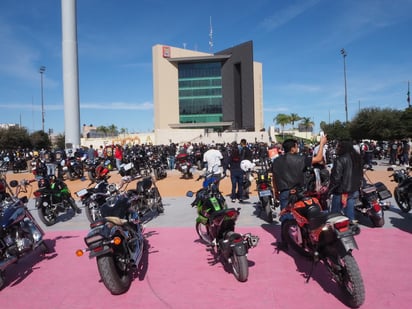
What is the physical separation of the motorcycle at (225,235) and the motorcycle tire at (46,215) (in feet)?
11.7

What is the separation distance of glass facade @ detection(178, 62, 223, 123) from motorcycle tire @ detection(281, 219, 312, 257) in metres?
71.5

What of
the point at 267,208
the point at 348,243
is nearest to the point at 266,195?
the point at 267,208

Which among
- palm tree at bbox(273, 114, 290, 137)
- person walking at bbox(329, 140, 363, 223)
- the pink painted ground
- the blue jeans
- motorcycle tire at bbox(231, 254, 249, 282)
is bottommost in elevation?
the pink painted ground

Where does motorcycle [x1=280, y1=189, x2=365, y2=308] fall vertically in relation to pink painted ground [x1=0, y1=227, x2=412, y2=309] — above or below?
above

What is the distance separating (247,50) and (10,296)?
7195 centimetres

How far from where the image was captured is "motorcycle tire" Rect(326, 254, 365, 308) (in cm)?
284

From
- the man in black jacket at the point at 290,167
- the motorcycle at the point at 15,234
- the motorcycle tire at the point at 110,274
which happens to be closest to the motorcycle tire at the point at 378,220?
the man in black jacket at the point at 290,167

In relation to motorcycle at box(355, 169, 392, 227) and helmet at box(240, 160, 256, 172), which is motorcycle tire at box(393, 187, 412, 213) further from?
helmet at box(240, 160, 256, 172)

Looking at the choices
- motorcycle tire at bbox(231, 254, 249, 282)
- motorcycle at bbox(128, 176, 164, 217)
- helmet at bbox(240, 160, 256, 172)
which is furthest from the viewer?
helmet at bbox(240, 160, 256, 172)

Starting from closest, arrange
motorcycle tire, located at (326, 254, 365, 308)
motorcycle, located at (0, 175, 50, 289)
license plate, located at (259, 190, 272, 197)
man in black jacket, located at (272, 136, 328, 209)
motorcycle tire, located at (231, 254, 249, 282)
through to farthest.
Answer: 1. motorcycle tire, located at (326, 254, 365, 308)
2. motorcycle tire, located at (231, 254, 249, 282)
3. motorcycle, located at (0, 175, 50, 289)
4. man in black jacket, located at (272, 136, 328, 209)
5. license plate, located at (259, 190, 272, 197)

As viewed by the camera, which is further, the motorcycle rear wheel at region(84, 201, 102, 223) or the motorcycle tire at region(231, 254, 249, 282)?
the motorcycle rear wheel at region(84, 201, 102, 223)

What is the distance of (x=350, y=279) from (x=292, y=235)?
1247mm

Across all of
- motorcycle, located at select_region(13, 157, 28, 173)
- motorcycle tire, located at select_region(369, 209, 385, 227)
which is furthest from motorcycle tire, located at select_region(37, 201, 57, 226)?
motorcycle, located at select_region(13, 157, 28, 173)

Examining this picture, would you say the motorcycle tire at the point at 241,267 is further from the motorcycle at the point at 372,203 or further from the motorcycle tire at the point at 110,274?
the motorcycle at the point at 372,203
